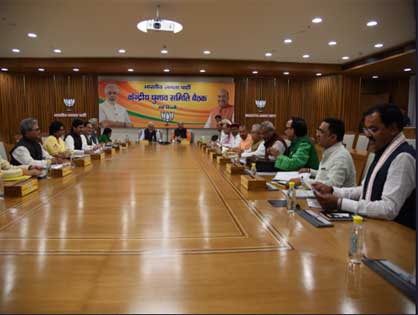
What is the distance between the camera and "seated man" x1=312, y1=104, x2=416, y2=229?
5.24ft

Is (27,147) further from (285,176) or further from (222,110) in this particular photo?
(222,110)

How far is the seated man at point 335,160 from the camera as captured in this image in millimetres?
2264

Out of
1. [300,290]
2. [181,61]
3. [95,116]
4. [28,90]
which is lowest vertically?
[300,290]

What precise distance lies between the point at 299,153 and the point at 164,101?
7.21 meters

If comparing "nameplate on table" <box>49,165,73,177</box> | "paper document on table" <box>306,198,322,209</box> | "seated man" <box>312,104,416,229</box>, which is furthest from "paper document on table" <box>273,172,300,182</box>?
"nameplate on table" <box>49,165,73,177</box>

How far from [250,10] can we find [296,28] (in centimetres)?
126

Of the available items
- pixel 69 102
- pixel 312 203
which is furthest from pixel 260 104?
pixel 312 203

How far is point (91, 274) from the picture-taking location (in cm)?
105

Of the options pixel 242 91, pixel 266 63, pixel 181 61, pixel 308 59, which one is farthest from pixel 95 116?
pixel 308 59

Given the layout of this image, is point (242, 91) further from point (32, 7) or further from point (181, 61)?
point (32, 7)

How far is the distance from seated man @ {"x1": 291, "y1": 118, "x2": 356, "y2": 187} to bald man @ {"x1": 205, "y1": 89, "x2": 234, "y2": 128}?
7.61 meters

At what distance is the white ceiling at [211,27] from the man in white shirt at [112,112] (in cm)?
184

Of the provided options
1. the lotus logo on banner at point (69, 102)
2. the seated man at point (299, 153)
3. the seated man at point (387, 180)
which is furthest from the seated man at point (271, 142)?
the lotus logo on banner at point (69, 102)

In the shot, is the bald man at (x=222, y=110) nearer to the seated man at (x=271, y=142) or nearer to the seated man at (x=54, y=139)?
the seated man at (x=54, y=139)
